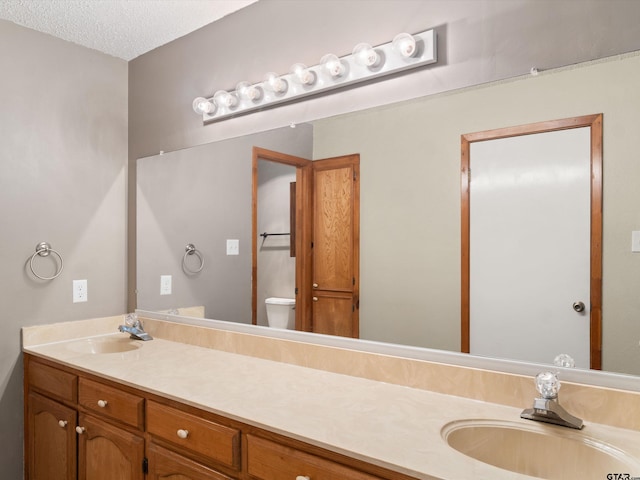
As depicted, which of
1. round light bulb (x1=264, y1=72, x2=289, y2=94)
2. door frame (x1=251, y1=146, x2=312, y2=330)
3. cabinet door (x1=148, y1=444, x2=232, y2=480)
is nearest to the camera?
cabinet door (x1=148, y1=444, x2=232, y2=480)

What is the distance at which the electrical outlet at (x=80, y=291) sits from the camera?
8.16 feet

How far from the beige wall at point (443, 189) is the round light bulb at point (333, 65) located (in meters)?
0.17

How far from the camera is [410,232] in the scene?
1.63m

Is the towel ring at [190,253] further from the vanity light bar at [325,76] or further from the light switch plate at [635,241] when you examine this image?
the light switch plate at [635,241]

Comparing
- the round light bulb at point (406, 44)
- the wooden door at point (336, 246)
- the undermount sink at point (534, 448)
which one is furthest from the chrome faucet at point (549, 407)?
the round light bulb at point (406, 44)

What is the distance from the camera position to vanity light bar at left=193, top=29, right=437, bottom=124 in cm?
159

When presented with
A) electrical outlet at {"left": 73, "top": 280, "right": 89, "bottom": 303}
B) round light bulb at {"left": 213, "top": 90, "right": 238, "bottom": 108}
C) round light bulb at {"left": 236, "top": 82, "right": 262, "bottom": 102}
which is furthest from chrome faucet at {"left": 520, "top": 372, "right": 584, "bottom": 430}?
electrical outlet at {"left": 73, "top": 280, "right": 89, "bottom": 303}

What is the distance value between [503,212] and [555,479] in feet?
2.47

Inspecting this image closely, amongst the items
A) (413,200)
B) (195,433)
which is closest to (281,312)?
(195,433)

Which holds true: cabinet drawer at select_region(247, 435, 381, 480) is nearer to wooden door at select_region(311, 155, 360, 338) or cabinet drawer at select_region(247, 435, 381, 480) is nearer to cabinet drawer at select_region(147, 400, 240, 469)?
cabinet drawer at select_region(147, 400, 240, 469)

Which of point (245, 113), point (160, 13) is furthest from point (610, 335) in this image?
point (160, 13)

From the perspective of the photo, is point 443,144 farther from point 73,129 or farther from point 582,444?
point 73,129

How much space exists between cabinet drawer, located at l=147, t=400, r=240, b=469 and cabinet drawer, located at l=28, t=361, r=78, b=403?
1.93 feet

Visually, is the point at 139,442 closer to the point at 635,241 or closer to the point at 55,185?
the point at 55,185
